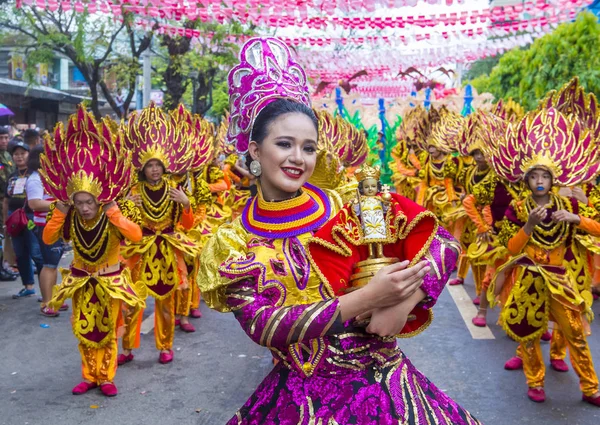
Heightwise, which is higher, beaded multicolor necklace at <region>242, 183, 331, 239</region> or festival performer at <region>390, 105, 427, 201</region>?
beaded multicolor necklace at <region>242, 183, 331, 239</region>

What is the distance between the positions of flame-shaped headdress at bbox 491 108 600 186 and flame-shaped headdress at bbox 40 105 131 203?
2865mm

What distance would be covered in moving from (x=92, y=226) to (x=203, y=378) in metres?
1.61

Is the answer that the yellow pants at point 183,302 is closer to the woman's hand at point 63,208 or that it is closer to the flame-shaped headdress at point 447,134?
the woman's hand at point 63,208

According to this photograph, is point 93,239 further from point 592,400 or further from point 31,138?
point 31,138

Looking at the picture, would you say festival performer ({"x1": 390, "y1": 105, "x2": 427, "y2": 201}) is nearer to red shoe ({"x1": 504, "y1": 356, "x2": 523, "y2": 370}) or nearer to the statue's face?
red shoe ({"x1": 504, "y1": 356, "x2": 523, "y2": 370})

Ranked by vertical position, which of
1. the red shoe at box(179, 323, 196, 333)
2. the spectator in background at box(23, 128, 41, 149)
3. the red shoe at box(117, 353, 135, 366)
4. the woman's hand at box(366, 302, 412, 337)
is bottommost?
the red shoe at box(179, 323, 196, 333)

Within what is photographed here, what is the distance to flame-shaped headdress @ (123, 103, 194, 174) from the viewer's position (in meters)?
6.23

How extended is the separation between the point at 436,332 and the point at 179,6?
5834mm

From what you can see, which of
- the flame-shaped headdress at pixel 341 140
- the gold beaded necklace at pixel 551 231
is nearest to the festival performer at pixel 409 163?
the flame-shaped headdress at pixel 341 140

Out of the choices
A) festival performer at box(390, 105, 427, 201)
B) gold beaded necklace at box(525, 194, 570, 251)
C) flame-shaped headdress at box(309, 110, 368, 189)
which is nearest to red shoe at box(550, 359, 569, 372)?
gold beaded necklace at box(525, 194, 570, 251)

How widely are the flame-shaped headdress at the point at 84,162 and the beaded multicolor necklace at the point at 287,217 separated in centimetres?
292

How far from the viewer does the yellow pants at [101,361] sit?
216 inches

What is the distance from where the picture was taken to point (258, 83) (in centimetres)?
278

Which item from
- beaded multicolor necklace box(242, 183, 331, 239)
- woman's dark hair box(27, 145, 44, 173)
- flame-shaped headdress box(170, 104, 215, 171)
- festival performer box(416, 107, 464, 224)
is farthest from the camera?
festival performer box(416, 107, 464, 224)
